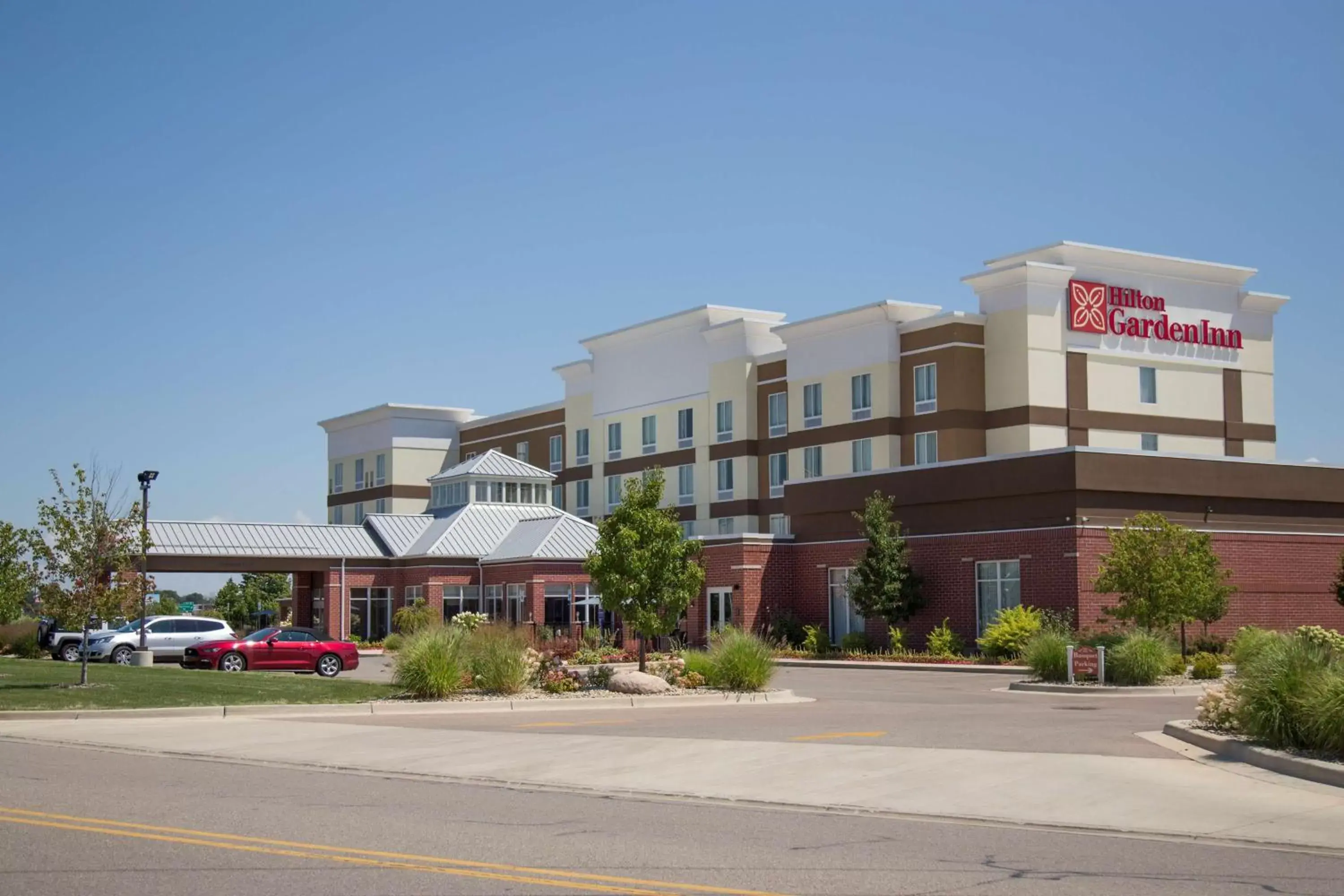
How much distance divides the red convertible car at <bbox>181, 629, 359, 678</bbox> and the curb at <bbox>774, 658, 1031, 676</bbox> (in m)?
12.3

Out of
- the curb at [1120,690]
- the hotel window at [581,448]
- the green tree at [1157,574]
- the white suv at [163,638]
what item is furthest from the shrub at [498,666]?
the hotel window at [581,448]

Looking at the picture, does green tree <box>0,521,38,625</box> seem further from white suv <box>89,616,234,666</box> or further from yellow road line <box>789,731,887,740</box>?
yellow road line <box>789,731,887,740</box>

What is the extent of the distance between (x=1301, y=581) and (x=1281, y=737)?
29413 millimetres

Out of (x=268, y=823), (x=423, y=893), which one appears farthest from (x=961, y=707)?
(x=423, y=893)

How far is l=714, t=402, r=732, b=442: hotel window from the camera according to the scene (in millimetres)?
68312

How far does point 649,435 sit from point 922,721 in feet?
171

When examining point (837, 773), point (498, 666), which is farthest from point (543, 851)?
point (498, 666)

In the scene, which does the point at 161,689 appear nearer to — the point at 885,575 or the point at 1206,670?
the point at 1206,670

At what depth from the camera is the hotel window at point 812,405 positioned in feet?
206

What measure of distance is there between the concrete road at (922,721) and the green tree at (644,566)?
343cm

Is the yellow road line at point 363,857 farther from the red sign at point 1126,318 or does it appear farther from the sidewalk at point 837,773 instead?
the red sign at point 1126,318

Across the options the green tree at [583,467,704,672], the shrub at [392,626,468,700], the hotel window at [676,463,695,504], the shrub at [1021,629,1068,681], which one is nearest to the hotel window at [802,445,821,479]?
the hotel window at [676,463,695,504]

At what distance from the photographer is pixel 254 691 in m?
27.0

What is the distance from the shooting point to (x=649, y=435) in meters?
73.4
